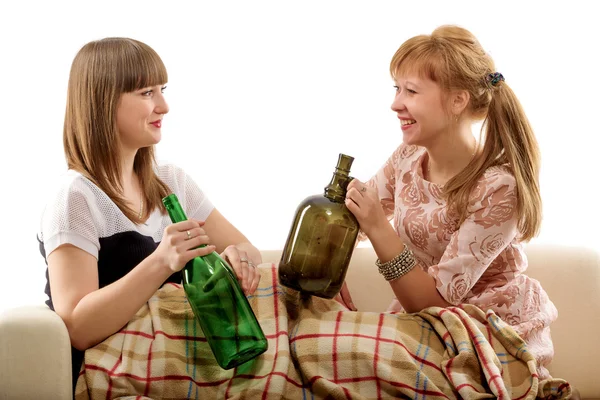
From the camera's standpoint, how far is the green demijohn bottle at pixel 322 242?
71.9 inches

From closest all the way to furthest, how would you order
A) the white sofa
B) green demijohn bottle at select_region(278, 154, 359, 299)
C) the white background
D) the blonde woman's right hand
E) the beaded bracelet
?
the blonde woman's right hand → green demijohn bottle at select_region(278, 154, 359, 299) → the beaded bracelet → the white sofa → the white background

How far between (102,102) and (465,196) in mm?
848

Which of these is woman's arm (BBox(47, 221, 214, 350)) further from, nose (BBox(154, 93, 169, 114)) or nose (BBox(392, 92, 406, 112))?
nose (BBox(392, 92, 406, 112))

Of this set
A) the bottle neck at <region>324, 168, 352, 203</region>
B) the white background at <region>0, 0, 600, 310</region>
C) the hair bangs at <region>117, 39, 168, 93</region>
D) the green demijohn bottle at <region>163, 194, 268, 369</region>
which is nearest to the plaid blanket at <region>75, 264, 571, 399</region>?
the green demijohn bottle at <region>163, 194, 268, 369</region>

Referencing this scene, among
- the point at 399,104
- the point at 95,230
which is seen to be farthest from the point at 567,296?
the point at 95,230

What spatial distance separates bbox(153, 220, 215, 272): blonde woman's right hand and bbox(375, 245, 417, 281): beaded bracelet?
42 cm

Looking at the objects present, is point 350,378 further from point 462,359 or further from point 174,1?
point 174,1

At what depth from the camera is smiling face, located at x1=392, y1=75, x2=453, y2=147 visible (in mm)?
2043

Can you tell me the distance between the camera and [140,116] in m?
2.00

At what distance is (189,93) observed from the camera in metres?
3.06

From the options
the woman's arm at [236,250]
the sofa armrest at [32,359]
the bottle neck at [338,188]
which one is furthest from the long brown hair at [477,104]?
the sofa armrest at [32,359]

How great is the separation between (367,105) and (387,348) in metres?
1.48

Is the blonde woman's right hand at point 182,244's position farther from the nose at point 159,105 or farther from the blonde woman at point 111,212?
the nose at point 159,105

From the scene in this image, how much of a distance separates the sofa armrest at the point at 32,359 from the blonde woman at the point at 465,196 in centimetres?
70
